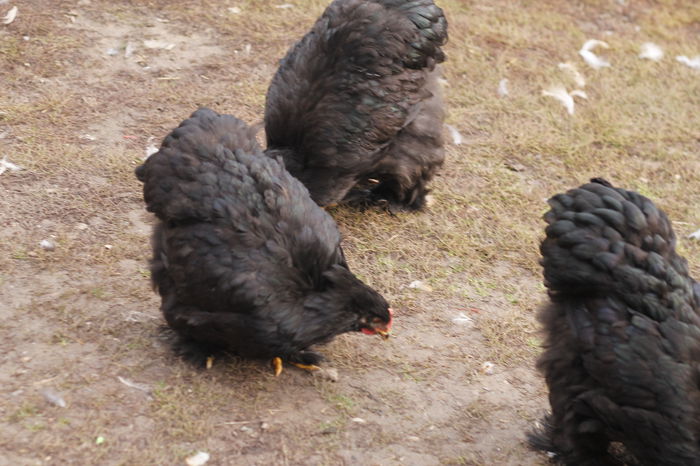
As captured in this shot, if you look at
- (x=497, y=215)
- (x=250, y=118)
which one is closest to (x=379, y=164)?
(x=497, y=215)

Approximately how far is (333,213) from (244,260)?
6.39 feet

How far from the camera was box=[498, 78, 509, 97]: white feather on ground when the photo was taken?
25.2 feet

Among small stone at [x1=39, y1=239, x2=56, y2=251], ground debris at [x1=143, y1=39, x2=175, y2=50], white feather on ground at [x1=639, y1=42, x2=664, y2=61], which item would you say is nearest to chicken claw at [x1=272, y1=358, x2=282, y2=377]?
small stone at [x1=39, y1=239, x2=56, y2=251]

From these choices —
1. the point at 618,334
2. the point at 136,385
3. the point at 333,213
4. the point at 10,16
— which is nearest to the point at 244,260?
the point at 136,385

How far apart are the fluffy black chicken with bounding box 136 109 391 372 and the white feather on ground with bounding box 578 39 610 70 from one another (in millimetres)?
4927

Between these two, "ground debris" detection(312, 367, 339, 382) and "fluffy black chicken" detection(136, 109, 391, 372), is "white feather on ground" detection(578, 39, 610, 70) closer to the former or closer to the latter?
"fluffy black chicken" detection(136, 109, 391, 372)

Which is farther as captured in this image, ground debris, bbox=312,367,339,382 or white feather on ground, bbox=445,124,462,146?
white feather on ground, bbox=445,124,462,146

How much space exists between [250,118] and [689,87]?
4356 millimetres

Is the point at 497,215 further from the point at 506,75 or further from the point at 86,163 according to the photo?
the point at 86,163

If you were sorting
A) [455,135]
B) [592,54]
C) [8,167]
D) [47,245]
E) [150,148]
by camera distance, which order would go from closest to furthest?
[47,245], [8,167], [150,148], [455,135], [592,54]

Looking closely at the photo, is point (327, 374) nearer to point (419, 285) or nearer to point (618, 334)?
point (419, 285)

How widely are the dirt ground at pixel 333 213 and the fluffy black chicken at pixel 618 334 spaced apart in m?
0.53

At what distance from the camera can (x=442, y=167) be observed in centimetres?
648

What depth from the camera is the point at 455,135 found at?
701cm
